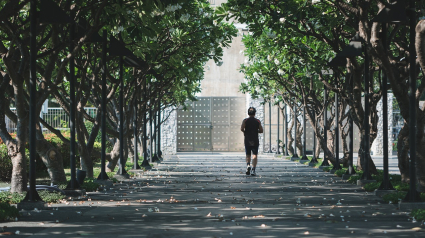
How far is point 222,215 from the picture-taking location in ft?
29.7

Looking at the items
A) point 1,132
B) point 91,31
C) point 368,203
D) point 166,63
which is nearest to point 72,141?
point 1,132

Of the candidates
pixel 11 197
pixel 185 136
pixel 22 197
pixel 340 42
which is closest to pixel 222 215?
pixel 22 197

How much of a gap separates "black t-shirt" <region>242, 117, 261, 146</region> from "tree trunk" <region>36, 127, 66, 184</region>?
5.93m

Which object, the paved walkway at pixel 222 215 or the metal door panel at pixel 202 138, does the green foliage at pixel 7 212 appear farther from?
the metal door panel at pixel 202 138

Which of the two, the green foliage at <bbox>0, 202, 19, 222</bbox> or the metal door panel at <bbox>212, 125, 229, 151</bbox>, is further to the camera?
the metal door panel at <bbox>212, 125, 229, 151</bbox>

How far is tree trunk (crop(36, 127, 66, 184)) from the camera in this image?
13781mm

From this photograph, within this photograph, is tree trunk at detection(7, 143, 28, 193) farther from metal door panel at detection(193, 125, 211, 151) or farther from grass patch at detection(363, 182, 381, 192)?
metal door panel at detection(193, 125, 211, 151)

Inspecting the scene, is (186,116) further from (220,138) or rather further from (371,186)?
(371,186)

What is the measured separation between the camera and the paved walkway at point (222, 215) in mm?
7488

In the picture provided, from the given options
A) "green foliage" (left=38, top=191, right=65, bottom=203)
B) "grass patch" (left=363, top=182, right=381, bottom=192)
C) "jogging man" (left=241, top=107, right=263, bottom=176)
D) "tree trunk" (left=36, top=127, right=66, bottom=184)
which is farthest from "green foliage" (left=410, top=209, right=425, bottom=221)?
"jogging man" (left=241, top=107, right=263, bottom=176)

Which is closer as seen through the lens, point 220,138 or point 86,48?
point 86,48

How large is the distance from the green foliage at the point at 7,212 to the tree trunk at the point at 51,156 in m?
4.94

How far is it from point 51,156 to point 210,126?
35.1 meters

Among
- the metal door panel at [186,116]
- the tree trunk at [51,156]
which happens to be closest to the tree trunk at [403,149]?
the tree trunk at [51,156]
